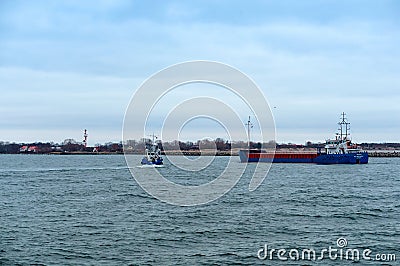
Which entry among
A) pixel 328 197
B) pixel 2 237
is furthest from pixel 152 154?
pixel 2 237

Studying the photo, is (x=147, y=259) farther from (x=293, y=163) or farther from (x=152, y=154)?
Answer: (x=293, y=163)

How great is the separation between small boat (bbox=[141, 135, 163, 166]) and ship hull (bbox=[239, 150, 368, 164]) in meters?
26.3

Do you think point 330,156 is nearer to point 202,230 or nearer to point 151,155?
point 151,155

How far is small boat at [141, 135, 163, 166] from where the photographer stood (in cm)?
8703

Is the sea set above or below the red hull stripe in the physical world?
below

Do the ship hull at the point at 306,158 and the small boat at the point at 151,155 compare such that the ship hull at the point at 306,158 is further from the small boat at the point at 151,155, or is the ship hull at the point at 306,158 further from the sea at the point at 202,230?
the sea at the point at 202,230

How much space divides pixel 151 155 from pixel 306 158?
38011 millimetres

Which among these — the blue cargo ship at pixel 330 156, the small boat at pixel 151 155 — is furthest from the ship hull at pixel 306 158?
the small boat at pixel 151 155

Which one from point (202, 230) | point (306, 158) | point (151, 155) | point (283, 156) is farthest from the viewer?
point (283, 156)

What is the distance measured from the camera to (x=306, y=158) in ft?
369

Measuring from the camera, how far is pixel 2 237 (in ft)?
76.7

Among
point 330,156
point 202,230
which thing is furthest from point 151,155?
point 202,230

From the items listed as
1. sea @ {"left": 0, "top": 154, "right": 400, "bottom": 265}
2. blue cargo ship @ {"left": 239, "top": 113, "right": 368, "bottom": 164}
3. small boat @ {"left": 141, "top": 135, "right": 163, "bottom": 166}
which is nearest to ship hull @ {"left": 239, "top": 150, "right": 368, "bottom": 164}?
blue cargo ship @ {"left": 239, "top": 113, "right": 368, "bottom": 164}

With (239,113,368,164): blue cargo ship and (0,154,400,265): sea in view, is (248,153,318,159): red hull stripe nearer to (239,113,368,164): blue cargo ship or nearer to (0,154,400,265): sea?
(239,113,368,164): blue cargo ship
